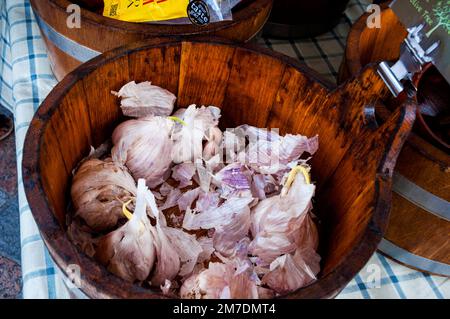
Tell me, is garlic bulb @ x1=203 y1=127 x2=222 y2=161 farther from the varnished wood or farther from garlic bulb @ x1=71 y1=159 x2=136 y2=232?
the varnished wood

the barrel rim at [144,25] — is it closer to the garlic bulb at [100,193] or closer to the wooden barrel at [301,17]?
the garlic bulb at [100,193]

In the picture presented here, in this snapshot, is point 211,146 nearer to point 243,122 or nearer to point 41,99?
point 243,122

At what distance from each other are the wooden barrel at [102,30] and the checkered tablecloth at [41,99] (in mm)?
185

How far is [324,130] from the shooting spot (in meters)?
1.01

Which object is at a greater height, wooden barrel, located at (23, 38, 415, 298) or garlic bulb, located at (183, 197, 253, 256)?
wooden barrel, located at (23, 38, 415, 298)

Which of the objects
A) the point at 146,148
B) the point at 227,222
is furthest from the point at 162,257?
the point at 146,148

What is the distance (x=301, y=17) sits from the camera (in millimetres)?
1673

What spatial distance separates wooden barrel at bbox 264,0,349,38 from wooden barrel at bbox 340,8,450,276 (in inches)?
17.5

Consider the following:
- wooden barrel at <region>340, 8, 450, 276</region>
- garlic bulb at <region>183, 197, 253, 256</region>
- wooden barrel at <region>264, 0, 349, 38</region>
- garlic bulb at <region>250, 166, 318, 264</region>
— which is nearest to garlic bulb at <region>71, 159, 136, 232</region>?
garlic bulb at <region>183, 197, 253, 256</region>

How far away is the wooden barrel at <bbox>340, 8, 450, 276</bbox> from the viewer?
2.99 feet

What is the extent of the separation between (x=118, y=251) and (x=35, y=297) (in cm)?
29

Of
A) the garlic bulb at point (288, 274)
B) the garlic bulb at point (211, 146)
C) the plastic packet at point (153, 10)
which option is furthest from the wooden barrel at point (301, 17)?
the garlic bulb at point (288, 274)
